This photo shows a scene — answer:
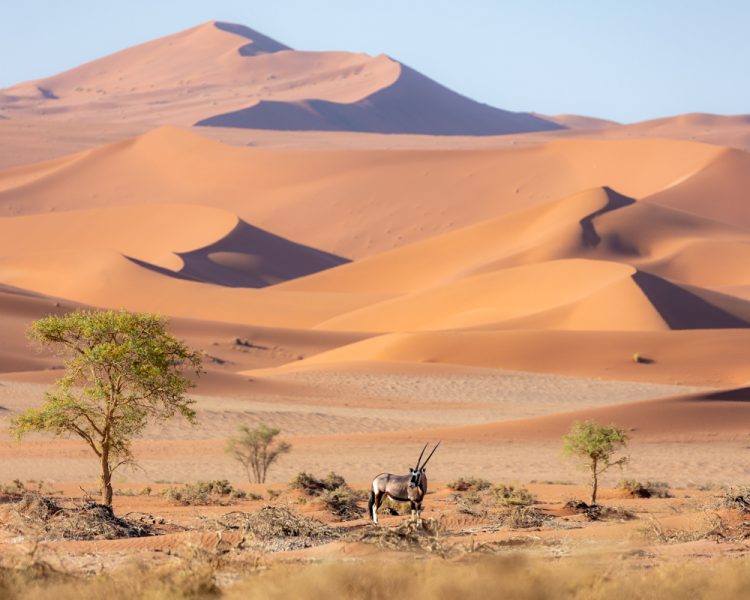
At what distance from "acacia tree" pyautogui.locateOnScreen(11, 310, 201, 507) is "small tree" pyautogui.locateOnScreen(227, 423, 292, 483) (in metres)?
9.05

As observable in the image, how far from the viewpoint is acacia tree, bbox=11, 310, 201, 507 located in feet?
47.1

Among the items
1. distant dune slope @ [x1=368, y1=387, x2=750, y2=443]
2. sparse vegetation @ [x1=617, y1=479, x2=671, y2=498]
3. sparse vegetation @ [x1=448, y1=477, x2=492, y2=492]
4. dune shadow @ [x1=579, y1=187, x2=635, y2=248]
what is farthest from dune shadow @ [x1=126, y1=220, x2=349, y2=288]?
sparse vegetation @ [x1=617, y1=479, x2=671, y2=498]

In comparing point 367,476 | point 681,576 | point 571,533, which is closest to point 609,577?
point 681,576

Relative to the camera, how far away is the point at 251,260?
81.3 metres

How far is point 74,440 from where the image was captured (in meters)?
28.8

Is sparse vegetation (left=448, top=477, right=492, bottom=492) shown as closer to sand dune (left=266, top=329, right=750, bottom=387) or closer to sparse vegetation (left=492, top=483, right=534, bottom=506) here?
sparse vegetation (left=492, top=483, right=534, bottom=506)

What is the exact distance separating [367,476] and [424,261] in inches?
2106

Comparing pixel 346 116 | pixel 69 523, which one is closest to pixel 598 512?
pixel 69 523

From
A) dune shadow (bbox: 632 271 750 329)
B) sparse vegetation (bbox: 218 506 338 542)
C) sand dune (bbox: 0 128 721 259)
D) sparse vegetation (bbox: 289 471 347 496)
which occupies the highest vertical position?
sand dune (bbox: 0 128 721 259)

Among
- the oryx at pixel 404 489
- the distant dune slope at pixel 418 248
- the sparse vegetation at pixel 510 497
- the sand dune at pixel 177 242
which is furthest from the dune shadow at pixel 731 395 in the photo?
the sand dune at pixel 177 242

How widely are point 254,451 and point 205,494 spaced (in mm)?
6174

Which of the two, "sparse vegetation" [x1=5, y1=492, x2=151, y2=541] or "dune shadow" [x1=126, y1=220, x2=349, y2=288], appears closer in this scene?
"sparse vegetation" [x1=5, y1=492, x2=151, y2=541]

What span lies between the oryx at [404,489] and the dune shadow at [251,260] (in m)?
61.9

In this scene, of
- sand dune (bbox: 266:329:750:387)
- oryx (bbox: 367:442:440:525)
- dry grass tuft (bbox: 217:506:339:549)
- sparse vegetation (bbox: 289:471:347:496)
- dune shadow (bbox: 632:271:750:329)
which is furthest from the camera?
dune shadow (bbox: 632:271:750:329)
